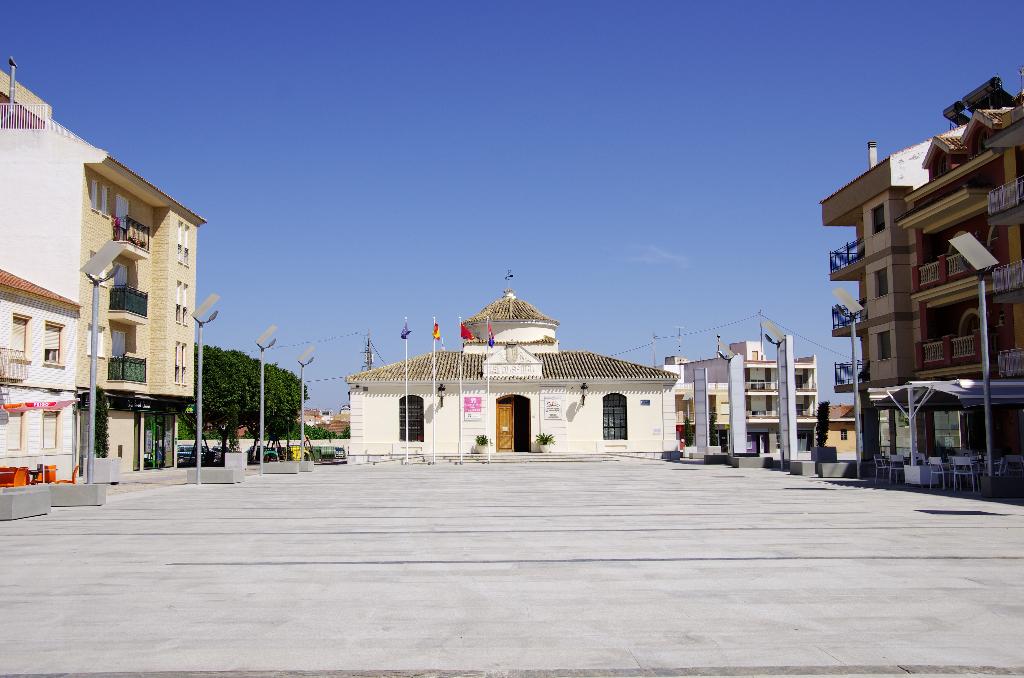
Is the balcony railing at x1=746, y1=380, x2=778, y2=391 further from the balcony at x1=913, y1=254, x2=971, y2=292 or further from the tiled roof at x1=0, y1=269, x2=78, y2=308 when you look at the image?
the tiled roof at x1=0, y1=269, x2=78, y2=308

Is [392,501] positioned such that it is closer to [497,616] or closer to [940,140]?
[497,616]

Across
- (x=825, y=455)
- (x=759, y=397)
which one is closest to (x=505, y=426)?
(x=825, y=455)

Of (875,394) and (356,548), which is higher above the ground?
(875,394)

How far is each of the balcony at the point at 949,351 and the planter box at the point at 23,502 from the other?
27.0m

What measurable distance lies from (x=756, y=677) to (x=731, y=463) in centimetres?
3349

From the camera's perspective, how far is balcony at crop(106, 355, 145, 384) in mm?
36500

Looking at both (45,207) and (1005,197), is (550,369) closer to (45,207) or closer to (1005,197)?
(45,207)

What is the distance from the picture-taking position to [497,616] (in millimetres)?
7703

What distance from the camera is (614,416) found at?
48.4 metres

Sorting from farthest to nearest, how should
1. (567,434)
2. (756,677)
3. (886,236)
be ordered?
1. (567,434)
2. (886,236)
3. (756,677)

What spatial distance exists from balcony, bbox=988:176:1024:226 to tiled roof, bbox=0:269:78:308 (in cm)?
2872

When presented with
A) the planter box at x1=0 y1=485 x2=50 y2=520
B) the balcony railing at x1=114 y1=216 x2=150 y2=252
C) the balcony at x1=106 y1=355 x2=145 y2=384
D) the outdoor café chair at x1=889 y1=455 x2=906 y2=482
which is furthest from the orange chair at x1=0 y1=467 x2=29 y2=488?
the outdoor café chair at x1=889 y1=455 x2=906 y2=482

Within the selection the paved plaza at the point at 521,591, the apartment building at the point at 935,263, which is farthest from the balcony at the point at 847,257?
the paved plaza at the point at 521,591

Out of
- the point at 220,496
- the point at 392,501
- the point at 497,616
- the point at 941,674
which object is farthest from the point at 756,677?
the point at 220,496
